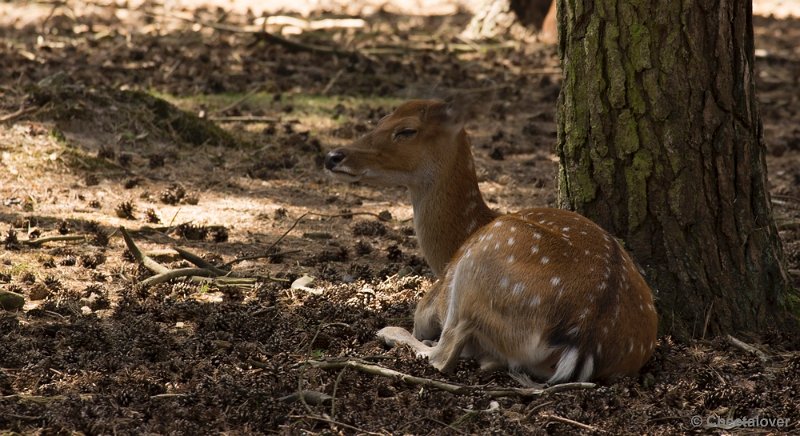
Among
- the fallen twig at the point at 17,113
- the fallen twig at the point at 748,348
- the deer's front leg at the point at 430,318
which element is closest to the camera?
the fallen twig at the point at 748,348

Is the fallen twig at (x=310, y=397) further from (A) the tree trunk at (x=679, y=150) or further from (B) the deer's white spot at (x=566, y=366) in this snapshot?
(A) the tree trunk at (x=679, y=150)

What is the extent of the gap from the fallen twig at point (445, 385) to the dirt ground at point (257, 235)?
0.07ft

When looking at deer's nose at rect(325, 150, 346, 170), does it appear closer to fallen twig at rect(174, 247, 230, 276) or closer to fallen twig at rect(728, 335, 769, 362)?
fallen twig at rect(174, 247, 230, 276)

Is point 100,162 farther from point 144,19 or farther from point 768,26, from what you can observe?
point 768,26

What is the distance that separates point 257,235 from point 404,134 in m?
1.75

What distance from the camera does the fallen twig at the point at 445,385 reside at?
4422mm

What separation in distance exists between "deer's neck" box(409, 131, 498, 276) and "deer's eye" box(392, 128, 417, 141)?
22 centimetres

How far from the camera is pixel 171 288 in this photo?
5.93m

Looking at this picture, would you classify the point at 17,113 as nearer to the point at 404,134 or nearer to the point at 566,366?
the point at 404,134

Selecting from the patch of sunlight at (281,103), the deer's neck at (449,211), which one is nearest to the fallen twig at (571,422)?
the deer's neck at (449,211)

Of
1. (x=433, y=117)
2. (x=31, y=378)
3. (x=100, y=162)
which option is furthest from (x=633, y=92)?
(x=100, y=162)

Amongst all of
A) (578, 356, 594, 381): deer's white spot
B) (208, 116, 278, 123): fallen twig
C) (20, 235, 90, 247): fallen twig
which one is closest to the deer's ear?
(578, 356, 594, 381): deer's white spot

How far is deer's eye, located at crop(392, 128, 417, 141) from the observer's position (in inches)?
232

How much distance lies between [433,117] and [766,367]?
209 cm
